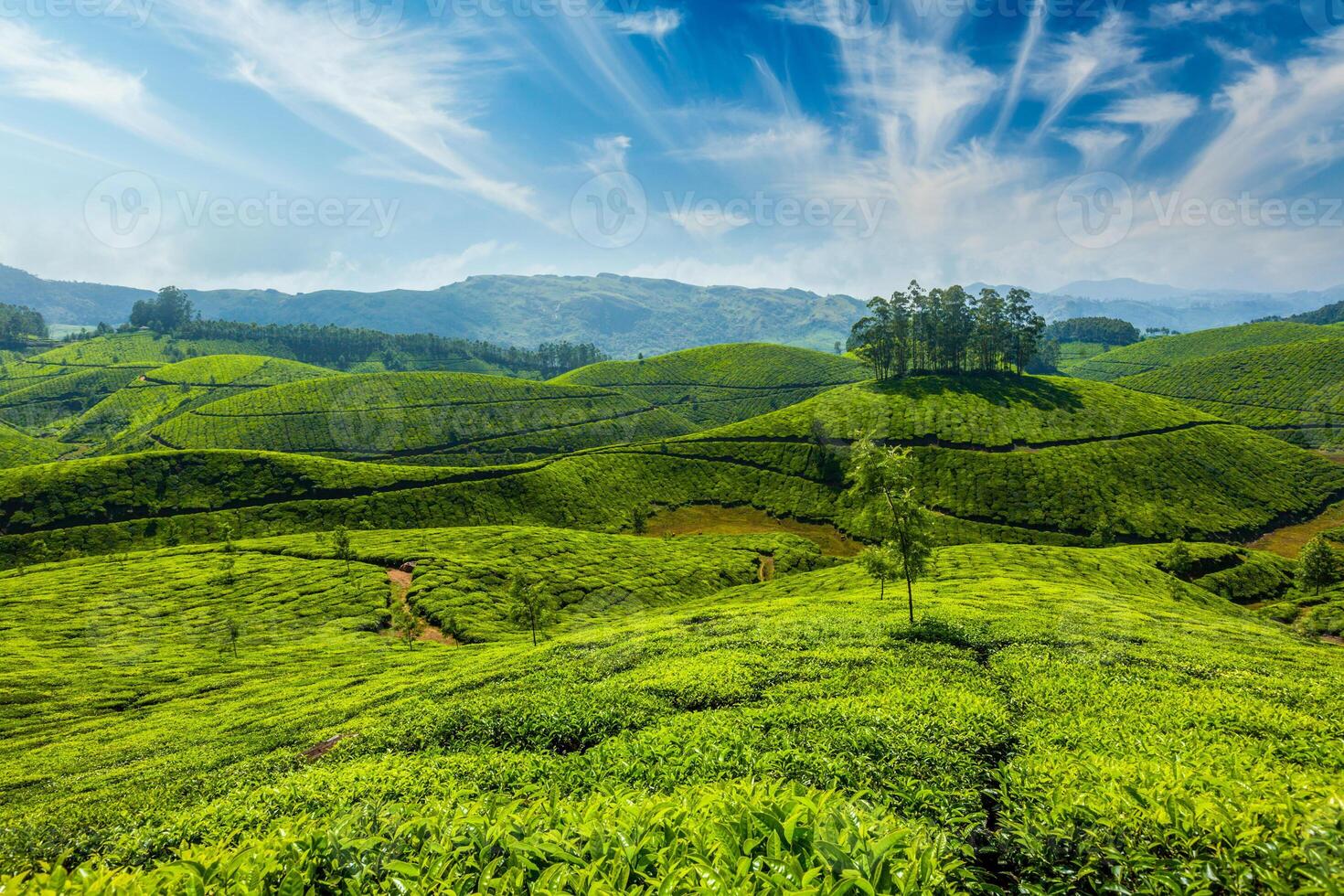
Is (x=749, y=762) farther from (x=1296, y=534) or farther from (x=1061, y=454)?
(x=1296, y=534)

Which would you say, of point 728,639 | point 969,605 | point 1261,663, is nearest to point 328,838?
point 728,639

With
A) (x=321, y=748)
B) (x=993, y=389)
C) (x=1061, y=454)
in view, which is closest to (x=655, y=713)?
(x=321, y=748)

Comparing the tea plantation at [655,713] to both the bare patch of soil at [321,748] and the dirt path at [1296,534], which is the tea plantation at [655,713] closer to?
the bare patch of soil at [321,748]

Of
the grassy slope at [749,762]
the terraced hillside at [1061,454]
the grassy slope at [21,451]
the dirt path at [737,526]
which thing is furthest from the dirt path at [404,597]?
the grassy slope at [21,451]

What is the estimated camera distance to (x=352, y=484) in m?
135

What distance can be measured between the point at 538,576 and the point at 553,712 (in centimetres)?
7221

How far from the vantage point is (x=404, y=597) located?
259 ft

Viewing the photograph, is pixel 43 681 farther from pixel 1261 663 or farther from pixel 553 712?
pixel 1261 663

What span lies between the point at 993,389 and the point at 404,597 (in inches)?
6810

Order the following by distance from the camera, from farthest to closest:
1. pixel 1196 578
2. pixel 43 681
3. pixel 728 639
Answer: pixel 1196 578 < pixel 43 681 < pixel 728 639

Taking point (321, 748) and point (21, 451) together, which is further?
point (21, 451)

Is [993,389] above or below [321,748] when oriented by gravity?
above

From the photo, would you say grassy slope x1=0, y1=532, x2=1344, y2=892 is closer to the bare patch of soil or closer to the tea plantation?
the tea plantation

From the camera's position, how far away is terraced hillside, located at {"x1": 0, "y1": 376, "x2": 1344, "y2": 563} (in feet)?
382
